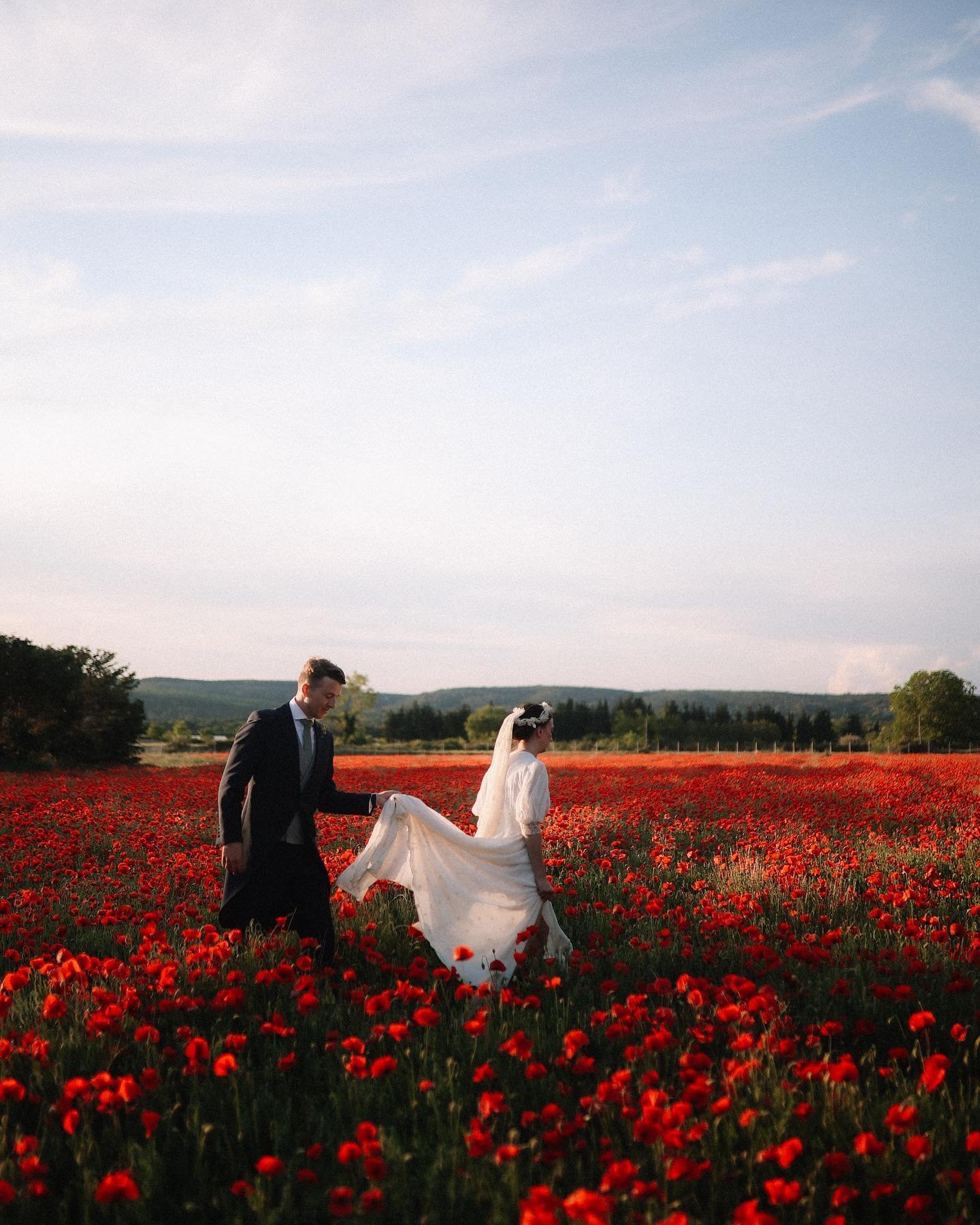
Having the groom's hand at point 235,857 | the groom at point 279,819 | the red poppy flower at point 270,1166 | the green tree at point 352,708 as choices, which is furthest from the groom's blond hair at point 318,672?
the green tree at point 352,708

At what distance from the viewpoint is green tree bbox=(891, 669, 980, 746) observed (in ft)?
271

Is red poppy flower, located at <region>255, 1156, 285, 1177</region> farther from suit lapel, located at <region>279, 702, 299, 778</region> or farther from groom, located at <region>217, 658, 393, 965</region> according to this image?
suit lapel, located at <region>279, 702, 299, 778</region>

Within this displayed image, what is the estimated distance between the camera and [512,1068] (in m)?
3.92

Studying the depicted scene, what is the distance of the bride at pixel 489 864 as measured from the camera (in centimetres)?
572

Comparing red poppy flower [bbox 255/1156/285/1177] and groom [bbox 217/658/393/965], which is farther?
groom [bbox 217/658/393/965]

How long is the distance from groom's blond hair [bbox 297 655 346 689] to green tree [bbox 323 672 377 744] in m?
72.3

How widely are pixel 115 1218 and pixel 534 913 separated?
128 inches

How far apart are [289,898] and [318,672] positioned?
5.23 ft

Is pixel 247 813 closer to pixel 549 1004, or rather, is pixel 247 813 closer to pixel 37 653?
pixel 549 1004

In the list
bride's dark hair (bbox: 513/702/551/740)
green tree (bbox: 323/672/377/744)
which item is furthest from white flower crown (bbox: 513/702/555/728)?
green tree (bbox: 323/672/377/744)

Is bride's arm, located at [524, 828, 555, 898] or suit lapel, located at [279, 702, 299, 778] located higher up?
suit lapel, located at [279, 702, 299, 778]

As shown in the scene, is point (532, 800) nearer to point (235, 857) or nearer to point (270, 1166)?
point (235, 857)

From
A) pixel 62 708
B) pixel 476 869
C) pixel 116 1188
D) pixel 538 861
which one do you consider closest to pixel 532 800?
pixel 538 861

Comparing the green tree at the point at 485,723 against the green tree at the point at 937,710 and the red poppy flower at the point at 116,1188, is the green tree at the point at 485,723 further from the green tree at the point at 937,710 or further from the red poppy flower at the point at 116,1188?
the red poppy flower at the point at 116,1188
